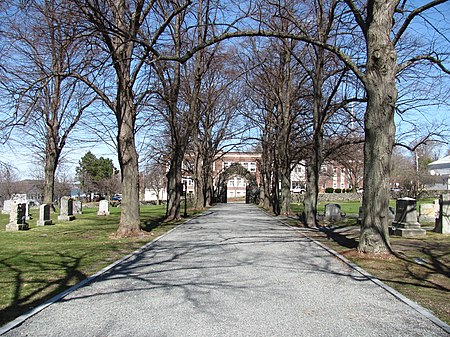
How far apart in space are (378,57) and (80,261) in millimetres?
8413

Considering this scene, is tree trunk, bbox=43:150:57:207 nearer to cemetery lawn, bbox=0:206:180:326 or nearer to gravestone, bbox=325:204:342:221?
cemetery lawn, bbox=0:206:180:326

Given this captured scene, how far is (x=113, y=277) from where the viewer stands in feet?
26.5

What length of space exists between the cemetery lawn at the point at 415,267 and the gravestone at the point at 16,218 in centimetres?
1196

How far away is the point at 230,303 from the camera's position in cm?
614

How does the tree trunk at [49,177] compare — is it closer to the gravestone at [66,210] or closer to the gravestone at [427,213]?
the gravestone at [66,210]

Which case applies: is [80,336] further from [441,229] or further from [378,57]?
[441,229]

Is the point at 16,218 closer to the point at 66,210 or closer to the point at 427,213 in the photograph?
the point at 66,210

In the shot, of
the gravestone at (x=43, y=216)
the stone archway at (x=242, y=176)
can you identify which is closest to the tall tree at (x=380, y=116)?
the gravestone at (x=43, y=216)

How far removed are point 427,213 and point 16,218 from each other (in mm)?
19456

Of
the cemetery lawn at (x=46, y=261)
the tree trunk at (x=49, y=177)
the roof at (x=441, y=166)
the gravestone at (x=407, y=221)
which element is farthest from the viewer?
the roof at (x=441, y=166)

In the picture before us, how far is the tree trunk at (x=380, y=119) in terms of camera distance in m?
10.5

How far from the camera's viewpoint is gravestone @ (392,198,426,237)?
621 inches

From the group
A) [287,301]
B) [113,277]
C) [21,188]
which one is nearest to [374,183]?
[287,301]

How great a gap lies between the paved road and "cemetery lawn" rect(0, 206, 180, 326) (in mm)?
507
